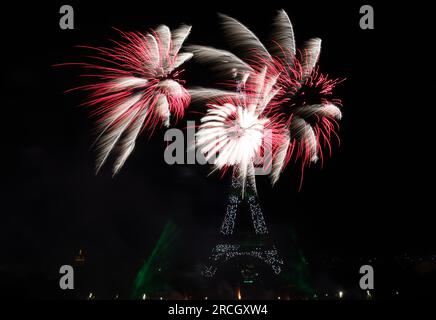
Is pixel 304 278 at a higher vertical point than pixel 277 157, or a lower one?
lower

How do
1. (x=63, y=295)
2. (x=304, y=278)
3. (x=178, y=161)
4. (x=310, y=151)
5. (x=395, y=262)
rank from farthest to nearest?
1. (x=304, y=278)
2. (x=395, y=262)
3. (x=63, y=295)
4. (x=310, y=151)
5. (x=178, y=161)

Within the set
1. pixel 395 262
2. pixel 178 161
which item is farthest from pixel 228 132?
pixel 395 262

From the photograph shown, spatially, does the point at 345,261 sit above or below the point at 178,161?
below

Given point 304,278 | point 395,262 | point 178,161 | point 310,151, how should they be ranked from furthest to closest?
point 304,278, point 395,262, point 310,151, point 178,161
